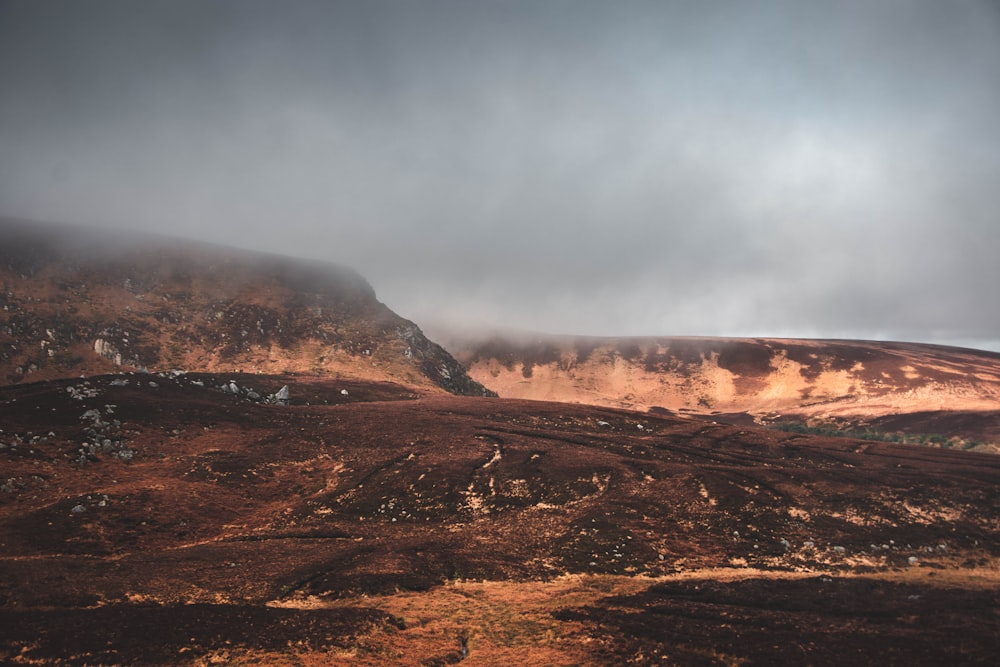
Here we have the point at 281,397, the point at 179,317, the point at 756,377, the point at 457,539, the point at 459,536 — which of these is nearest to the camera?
the point at 457,539

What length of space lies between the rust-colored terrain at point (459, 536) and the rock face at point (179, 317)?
35.4 meters

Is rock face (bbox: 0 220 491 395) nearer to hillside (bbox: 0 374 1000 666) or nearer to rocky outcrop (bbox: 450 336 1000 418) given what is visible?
hillside (bbox: 0 374 1000 666)

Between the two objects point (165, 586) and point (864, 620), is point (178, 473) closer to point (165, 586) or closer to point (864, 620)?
point (165, 586)

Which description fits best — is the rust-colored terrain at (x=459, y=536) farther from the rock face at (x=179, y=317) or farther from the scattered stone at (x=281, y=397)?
the rock face at (x=179, y=317)

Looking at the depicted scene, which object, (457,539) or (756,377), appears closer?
(457,539)

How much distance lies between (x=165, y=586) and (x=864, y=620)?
91.8 feet

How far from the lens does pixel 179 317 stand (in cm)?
9256

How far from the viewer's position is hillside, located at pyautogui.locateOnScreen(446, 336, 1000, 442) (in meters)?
105

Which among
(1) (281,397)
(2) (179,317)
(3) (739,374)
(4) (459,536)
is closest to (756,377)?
(3) (739,374)

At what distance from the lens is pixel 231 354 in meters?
87.2

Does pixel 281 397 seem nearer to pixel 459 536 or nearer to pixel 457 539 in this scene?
pixel 459 536

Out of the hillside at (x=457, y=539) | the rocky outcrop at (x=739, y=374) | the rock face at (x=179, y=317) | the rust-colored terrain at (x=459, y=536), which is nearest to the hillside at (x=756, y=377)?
the rocky outcrop at (x=739, y=374)

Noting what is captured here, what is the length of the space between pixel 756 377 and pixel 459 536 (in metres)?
132

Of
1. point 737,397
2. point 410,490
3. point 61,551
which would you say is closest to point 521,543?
point 410,490
